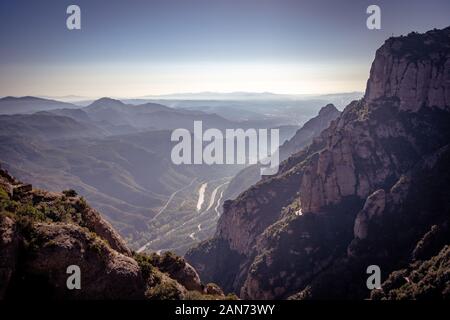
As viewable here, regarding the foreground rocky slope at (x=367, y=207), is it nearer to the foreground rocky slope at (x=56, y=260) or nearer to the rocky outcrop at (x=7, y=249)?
the foreground rocky slope at (x=56, y=260)

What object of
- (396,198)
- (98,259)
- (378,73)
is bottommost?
Result: (396,198)

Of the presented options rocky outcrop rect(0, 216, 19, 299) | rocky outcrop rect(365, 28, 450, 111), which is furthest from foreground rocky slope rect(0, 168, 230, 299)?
rocky outcrop rect(365, 28, 450, 111)

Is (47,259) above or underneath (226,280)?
above

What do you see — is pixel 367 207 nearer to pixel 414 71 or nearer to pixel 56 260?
pixel 414 71

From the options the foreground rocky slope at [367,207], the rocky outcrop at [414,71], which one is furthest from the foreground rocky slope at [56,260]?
the rocky outcrop at [414,71]

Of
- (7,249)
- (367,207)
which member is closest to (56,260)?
(7,249)

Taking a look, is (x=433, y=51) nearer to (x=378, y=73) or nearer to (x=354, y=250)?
(x=378, y=73)

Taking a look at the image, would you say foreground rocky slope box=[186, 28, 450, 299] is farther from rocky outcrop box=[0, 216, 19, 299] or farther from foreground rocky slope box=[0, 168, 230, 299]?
rocky outcrop box=[0, 216, 19, 299]
